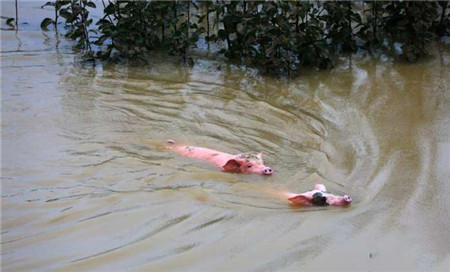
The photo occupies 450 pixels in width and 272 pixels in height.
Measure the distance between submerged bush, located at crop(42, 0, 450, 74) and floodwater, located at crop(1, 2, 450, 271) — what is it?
25 centimetres

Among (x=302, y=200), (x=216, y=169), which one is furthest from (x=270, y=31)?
(x=302, y=200)

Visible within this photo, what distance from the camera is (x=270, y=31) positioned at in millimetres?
7484

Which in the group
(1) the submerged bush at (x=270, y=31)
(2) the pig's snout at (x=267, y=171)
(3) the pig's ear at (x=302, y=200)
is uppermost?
(1) the submerged bush at (x=270, y=31)

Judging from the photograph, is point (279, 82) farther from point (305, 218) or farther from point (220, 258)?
point (220, 258)

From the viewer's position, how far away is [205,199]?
15.0 feet

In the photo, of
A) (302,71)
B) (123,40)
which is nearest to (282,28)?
(302,71)

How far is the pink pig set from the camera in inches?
200

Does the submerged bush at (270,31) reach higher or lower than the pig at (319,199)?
higher

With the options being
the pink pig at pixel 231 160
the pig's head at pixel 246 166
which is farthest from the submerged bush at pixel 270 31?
the pig's head at pixel 246 166

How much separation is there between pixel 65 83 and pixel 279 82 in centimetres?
244

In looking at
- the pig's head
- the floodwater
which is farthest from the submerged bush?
the pig's head

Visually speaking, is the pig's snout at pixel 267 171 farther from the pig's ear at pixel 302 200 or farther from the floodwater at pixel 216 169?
the pig's ear at pixel 302 200

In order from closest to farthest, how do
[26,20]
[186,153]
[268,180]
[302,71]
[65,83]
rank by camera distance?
[268,180]
[186,153]
[65,83]
[302,71]
[26,20]

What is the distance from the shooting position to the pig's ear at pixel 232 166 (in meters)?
5.09
